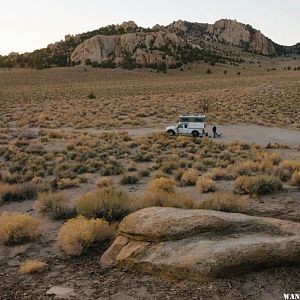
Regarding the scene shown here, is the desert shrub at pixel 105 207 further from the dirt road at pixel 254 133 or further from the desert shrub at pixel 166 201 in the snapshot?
the dirt road at pixel 254 133

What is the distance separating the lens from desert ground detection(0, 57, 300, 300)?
26.7 ft

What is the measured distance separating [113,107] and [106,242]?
44.1 meters

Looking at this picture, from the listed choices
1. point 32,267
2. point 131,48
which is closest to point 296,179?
point 32,267

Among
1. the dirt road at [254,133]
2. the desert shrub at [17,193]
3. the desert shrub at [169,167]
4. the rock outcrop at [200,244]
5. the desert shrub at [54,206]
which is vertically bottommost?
the dirt road at [254,133]

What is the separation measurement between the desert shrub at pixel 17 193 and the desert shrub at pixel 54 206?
5.42 ft

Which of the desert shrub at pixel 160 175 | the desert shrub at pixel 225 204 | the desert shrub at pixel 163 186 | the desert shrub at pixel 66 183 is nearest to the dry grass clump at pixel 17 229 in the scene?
the desert shrub at pixel 225 204

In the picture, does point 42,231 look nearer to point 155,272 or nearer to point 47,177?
point 155,272

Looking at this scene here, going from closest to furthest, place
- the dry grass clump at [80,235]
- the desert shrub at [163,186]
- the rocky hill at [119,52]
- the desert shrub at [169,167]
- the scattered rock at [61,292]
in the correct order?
the scattered rock at [61,292] < the dry grass clump at [80,235] < the desert shrub at [163,186] < the desert shrub at [169,167] < the rocky hill at [119,52]

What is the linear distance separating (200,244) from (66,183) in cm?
965

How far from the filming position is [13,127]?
1547 inches

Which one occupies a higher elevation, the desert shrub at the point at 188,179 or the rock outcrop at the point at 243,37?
the rock outcrop at the point at 243,37

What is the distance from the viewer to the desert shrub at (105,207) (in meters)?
11.8

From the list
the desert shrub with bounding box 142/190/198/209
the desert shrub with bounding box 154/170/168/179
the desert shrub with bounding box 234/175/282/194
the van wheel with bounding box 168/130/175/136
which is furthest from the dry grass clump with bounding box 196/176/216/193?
the van wheel with bounding box 168/130/175/136

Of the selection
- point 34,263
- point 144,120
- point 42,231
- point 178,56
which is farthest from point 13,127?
point 178,56
